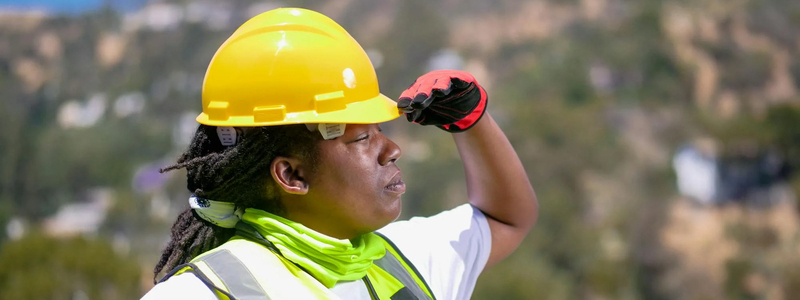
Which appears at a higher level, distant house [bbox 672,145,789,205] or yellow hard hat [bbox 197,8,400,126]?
yellow hard hat [bbox 197,8,400,126]

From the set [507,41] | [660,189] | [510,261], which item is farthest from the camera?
[507,41]

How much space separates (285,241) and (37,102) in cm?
3255

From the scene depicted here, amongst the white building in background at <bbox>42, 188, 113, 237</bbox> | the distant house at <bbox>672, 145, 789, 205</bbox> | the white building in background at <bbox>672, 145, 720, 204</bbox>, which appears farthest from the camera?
the white building in background at <bbox>42, 188, 113, 237</bbox>

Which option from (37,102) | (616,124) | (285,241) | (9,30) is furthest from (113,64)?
(285,241)

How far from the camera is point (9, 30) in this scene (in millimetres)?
35344

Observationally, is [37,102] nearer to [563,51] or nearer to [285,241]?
[563,51]

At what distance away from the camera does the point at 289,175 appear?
73.2 inches

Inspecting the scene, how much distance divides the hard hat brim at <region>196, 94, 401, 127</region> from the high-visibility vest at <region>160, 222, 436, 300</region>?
244 millimetres

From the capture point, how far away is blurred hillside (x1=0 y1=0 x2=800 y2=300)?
18078mm

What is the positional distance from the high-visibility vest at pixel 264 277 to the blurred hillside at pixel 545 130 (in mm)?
11124

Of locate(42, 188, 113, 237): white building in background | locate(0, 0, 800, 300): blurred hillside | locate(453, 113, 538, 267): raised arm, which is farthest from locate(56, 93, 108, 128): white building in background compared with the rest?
locate(453, 113, 538, 267): raised arm

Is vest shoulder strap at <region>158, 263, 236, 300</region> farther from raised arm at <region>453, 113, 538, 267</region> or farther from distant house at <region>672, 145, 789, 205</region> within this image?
distant house at <region>672, 145, 789, 205</region>

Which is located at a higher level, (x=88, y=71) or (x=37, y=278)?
(x=37, y=278)

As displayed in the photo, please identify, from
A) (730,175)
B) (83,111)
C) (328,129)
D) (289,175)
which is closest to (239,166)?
(289,175)
